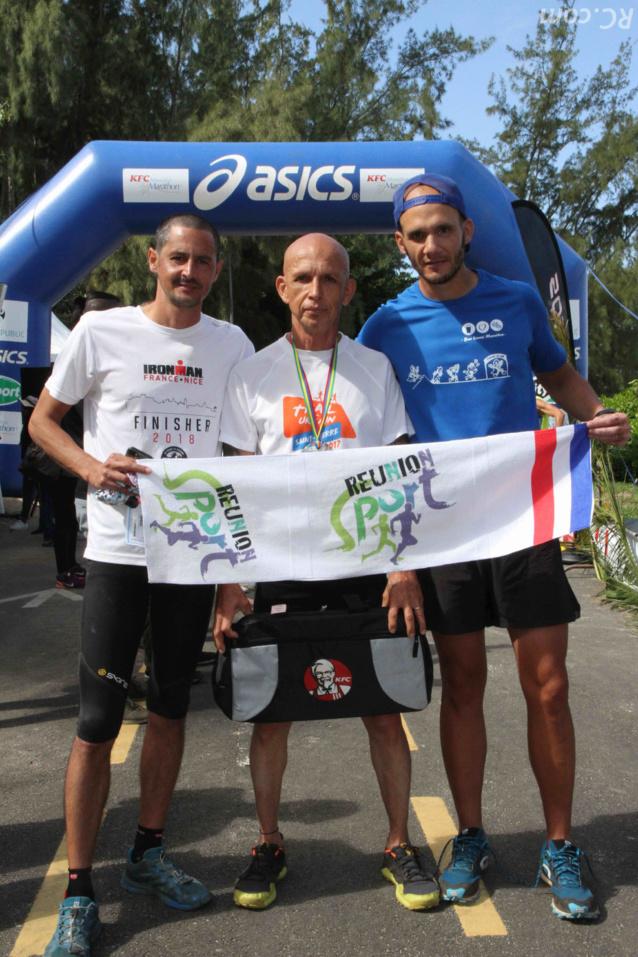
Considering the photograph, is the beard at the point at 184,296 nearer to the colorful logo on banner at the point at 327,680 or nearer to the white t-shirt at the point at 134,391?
the white t-shirt at the point at 134,391

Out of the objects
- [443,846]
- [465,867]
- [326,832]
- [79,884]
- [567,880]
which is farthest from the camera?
[326,832]

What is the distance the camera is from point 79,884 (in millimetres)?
2494

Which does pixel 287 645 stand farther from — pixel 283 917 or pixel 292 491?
pixel 283 917

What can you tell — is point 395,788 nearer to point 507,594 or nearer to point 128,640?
point 507,594

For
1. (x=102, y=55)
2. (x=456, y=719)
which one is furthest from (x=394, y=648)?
(x=102, y=55)

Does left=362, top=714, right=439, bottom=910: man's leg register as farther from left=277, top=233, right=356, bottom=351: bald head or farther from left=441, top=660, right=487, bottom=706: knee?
left=277, top=233, right=356, bottom=351: bald head

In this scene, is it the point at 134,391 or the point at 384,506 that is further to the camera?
the point at 384,506

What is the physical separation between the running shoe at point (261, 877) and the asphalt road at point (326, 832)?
0.12 feet

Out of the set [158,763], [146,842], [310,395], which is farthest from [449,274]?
[146,842]

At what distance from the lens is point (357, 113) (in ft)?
94.2

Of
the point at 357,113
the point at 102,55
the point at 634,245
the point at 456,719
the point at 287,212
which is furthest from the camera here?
the point at 634,245

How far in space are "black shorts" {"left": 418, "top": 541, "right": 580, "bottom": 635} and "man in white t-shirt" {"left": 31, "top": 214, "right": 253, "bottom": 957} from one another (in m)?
0.77

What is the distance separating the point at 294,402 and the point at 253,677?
2.92 feet

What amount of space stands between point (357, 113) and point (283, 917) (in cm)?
2966
